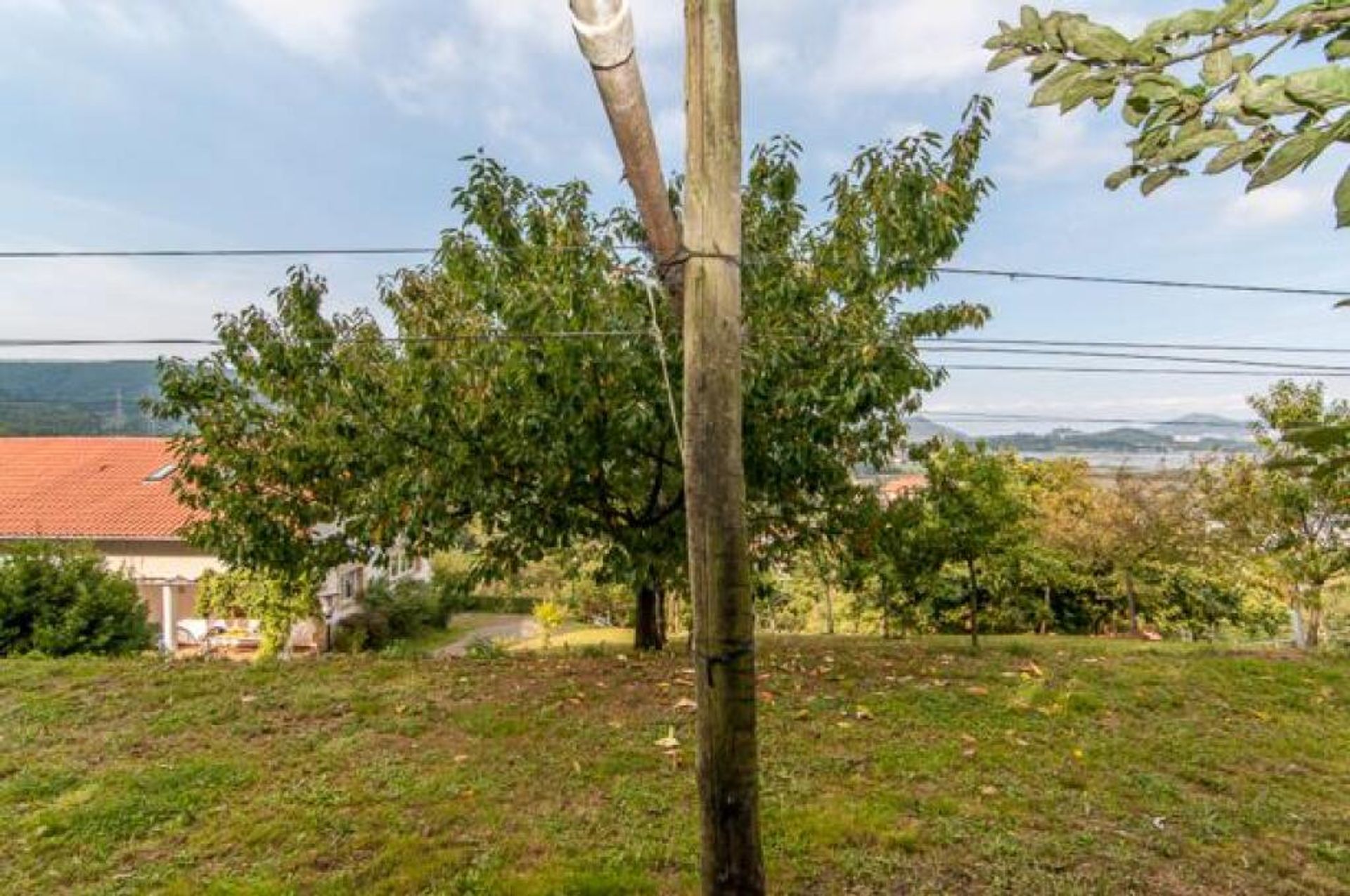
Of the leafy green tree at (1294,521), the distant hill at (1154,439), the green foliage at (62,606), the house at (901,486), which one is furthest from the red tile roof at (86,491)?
the leafy green tree at (1294,521)

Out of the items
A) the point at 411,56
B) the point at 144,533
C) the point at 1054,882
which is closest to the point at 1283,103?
the point at 1054,882

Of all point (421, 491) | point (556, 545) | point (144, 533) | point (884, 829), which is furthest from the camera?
point (144, 533)

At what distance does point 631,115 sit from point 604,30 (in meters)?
0.22

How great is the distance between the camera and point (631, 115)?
187 cm

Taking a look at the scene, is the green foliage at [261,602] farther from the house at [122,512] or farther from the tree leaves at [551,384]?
the tree leaves at [551,384]

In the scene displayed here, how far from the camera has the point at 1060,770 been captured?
12.7 feet

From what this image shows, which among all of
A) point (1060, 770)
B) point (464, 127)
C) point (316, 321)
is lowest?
point (1060, 770)

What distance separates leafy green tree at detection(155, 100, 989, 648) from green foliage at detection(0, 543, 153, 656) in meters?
2.57

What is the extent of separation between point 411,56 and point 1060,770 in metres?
7.05

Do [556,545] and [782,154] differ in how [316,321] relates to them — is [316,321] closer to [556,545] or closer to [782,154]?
[556,545]

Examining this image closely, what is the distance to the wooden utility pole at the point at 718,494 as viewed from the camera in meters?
1.97

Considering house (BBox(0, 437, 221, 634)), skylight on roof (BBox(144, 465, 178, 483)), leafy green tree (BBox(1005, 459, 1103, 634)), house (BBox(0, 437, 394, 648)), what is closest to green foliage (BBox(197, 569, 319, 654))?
house (BBox(0, 437, 394, 648))

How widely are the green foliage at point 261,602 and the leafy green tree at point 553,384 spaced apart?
4232mm

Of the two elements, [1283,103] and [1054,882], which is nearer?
[1283,103]
